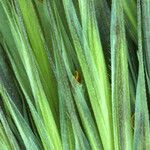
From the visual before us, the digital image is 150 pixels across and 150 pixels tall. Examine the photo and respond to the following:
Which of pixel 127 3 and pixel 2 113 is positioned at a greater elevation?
pixel 127 3

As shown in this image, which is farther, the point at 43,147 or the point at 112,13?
the point at 43,147

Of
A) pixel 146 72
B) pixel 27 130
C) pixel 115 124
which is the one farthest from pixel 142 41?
→ pixel 27 130

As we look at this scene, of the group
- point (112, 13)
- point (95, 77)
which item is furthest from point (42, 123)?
point (112, 13)

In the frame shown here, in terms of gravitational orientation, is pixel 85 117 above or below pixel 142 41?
below

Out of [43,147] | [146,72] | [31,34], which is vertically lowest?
[43,147]

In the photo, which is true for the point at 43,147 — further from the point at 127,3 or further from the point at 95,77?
the point at 127,3

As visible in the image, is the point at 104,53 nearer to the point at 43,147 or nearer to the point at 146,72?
the point at 146,72
